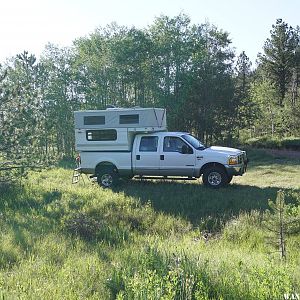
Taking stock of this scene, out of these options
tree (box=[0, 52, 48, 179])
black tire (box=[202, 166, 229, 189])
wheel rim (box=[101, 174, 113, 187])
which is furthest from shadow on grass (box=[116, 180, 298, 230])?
tree (box=[0, 52, 48, 179])

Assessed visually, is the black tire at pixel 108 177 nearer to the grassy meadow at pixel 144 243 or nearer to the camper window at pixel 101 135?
the grassy meadow at pixel 144 243

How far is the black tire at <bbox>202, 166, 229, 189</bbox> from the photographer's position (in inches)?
507

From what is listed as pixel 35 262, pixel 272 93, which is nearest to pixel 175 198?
pixel 35 262

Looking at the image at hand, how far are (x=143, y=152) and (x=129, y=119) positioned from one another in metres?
1.32

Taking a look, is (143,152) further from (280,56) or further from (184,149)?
(280,56)

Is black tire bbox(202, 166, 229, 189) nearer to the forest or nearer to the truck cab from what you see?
the truck cab

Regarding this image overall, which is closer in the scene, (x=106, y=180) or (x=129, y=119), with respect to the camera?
(x=129, y=119)

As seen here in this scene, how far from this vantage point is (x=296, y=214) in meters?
7.42

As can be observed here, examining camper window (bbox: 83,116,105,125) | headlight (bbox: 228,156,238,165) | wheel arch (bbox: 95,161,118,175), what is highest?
camper window (bbox: 83,116,105,125)

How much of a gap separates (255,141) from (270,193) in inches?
867

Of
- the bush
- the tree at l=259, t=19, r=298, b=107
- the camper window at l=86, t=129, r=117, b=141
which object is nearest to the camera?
the camper window at l=86, t=129, r=117, b=141

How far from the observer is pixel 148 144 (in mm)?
13844

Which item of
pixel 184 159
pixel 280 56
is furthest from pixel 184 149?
pixel 280 56

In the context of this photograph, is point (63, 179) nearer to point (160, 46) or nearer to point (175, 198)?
point (175, 198)
